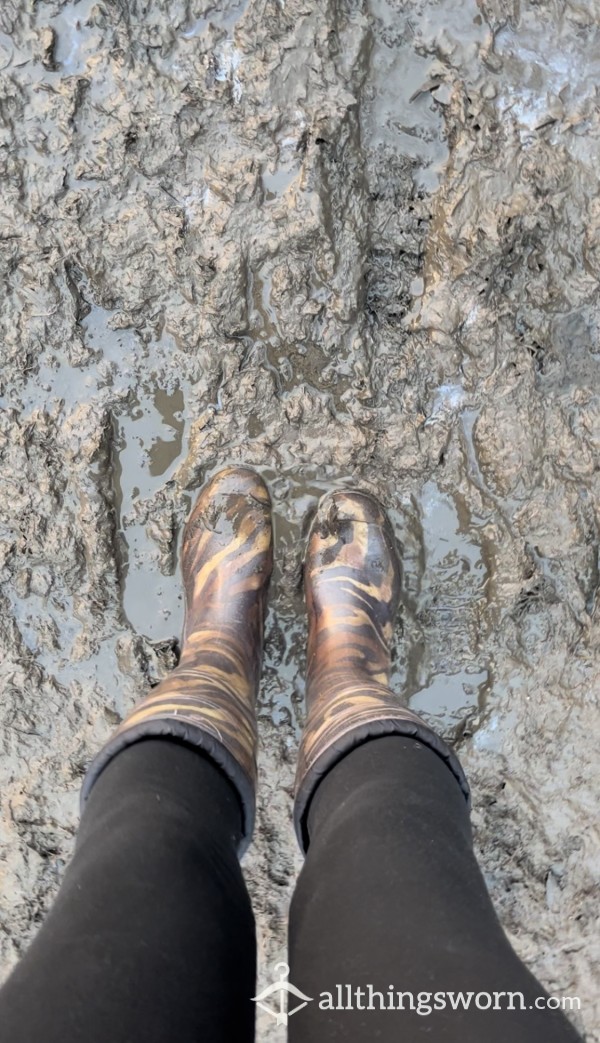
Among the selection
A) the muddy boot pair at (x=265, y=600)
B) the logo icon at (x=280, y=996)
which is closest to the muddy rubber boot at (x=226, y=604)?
the muddy boot pair at (x=265, y=600)

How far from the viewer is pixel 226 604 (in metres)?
1.64

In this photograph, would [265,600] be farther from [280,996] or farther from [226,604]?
[280,996]

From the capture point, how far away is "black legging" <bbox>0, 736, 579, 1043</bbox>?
810mm

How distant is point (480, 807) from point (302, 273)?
4.14ft

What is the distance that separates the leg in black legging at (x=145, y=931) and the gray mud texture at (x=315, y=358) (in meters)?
0.62

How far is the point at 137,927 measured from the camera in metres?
0.89

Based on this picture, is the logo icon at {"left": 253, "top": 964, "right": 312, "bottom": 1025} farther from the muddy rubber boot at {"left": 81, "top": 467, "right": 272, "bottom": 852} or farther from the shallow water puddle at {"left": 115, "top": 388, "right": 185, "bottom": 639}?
the shallow water puddle at {"left": 115, "top": 388, "right": 185, "bottom": 639}

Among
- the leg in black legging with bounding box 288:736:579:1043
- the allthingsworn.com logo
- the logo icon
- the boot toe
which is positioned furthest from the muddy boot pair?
the logo icon

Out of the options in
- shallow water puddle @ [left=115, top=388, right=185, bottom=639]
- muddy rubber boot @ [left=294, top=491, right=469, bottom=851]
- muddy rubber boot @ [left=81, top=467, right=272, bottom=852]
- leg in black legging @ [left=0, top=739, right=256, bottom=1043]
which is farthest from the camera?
shallow water puddle @ [left=115, top=388, right=185, bottom=639]

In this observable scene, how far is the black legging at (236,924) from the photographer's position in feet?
2.66

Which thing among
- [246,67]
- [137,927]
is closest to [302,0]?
[246,67]

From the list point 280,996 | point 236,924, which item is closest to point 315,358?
point 236,924

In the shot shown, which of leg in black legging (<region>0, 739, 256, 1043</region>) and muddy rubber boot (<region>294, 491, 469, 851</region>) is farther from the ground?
muddy rubber boot (<region>294, 491, 469, 851</region>)

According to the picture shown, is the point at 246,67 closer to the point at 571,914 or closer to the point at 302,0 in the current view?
the point at 302,0
